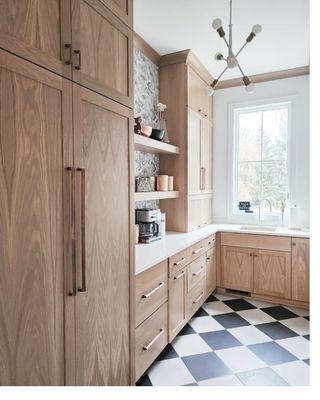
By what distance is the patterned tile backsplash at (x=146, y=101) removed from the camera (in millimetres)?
2764

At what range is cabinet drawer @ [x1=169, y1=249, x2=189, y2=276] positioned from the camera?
7.08ft

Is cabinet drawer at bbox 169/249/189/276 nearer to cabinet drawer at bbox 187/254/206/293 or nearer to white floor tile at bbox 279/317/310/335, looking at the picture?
cabinet drawer at bbox 187/254/206/293

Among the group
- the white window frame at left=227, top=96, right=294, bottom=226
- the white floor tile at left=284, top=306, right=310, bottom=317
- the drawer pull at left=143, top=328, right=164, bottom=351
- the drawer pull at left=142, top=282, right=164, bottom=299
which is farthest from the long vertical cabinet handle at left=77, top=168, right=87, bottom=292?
the white window frame at left=227, top=96, right=294, bottom=226

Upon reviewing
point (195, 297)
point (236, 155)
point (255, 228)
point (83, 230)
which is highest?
point (236, 155)

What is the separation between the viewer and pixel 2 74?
0.86m

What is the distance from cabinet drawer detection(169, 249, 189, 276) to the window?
1745 mm

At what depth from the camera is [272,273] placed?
313 centimetres

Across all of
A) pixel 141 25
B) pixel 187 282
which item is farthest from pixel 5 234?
pixel 141 25

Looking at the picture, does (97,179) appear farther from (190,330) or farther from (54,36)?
(190,330)

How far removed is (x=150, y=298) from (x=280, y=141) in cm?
291

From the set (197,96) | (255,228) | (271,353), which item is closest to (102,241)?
(271,353)

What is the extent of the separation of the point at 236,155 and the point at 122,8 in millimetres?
2810

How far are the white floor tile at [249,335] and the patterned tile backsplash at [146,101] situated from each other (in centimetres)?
156

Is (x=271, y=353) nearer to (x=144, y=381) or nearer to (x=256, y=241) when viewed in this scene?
(x=144, y=381)
